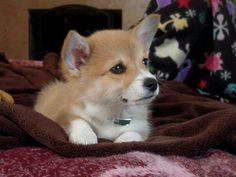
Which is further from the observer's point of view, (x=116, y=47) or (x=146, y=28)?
(x=146, y=28)

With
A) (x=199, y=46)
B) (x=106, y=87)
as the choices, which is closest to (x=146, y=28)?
(x=106, y=87)

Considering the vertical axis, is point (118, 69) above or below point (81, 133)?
above

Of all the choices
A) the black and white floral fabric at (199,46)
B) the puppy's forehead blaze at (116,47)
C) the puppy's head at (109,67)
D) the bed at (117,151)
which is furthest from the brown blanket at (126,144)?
the black and white floral fabric at (199,46)

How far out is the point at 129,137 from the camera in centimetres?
121

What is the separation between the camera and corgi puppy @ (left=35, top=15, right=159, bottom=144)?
3.93 feet

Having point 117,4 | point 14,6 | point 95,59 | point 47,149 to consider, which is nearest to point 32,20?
point 14,6

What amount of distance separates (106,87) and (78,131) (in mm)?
181

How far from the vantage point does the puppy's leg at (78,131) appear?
3.57 feet

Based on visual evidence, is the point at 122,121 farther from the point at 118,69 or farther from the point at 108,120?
the point at 118,69

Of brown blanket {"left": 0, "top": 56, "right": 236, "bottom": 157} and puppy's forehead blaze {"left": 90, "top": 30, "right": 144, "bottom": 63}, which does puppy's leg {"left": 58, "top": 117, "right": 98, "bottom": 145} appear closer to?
brown blanket {"left": 0, "top": 56, "right": 236, "bottom": 157}

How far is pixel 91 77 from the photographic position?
1282 millimetres

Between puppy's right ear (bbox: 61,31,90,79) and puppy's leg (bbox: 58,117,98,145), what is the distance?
17 centimetres

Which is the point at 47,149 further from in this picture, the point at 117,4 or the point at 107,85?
the point at 117,4

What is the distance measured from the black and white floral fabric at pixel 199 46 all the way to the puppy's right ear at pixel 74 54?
0.66 meters
